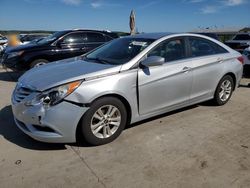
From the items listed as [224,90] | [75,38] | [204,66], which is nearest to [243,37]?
[75,38]

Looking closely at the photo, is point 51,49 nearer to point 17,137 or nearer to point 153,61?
point 17,137

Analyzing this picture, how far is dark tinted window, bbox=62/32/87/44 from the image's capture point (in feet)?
30.6

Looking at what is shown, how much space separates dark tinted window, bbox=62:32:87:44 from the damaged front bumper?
5.88 metres

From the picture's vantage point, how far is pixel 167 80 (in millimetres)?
4484

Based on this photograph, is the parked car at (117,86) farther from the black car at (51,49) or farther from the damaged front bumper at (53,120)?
the black car at (51,49)

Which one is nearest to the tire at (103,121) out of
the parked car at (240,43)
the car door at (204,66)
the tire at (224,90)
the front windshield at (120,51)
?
the front windshield at (120,51)

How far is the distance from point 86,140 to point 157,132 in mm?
1162

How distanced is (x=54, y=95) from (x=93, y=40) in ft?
21.3

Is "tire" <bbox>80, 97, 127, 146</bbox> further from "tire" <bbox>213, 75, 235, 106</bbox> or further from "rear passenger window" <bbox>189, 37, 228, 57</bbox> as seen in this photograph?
"tire" <bbox>213, 75, 235, 106</bbox>

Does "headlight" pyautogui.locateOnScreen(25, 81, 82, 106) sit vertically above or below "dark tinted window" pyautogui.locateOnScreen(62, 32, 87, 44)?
below

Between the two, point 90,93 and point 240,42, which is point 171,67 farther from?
point 240,42

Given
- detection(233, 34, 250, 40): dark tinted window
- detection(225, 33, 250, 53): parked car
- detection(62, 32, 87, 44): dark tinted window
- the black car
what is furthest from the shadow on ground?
detection(233, 34, 250, 40): dark tinted window

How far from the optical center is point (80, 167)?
3.39 meters

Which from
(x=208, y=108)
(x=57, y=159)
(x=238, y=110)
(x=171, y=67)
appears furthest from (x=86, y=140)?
(x=238, y=110)
